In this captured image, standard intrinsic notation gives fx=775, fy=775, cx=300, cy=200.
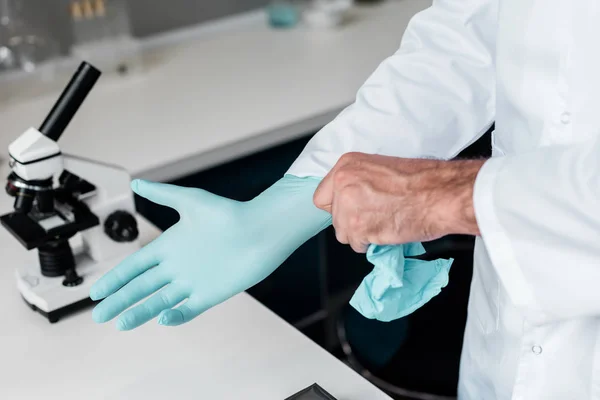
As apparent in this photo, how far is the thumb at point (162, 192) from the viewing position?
1.09 metres

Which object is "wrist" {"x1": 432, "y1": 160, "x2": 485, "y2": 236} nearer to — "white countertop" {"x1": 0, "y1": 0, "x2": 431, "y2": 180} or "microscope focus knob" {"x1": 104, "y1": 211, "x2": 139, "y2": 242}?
"microscope focus knob" {"x1": 104, "y1": 211, "x2": 139, "y2": 242}

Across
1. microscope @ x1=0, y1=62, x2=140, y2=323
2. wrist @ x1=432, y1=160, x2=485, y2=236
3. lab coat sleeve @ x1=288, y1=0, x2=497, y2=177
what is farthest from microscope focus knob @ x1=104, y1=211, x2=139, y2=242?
wrist @ x1=432, y1=160, x2=485, y2=236

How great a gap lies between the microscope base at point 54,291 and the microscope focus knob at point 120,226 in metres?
0.05

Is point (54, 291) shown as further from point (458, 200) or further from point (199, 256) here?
point (458, 200)

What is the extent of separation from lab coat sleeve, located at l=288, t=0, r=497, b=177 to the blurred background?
Result: 0.46m

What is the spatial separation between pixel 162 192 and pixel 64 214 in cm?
24

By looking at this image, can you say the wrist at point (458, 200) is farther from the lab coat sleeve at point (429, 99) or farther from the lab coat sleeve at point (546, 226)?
the lab coat sleeve at point (429, 99)

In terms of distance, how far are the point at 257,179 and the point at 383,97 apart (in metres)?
0.73

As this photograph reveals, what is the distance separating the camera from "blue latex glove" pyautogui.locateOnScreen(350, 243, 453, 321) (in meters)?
1.00

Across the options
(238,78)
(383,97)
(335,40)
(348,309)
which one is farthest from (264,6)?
(383,97)

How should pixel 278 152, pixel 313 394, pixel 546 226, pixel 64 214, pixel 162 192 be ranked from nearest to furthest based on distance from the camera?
pixel 546 226
pixel 313 394
pixel 162 192
pixel 64 214
pixel 278 152

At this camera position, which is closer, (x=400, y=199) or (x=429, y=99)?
(x=400, y=199)

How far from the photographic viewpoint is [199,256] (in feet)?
3.49

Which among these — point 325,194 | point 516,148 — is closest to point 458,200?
point 325,194
